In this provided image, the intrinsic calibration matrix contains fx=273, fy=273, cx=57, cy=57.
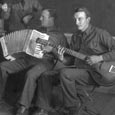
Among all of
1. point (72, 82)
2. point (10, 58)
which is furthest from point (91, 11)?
point (72, 82)

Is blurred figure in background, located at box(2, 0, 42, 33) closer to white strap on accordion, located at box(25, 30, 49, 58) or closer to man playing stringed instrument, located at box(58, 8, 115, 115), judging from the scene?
white strap on accordion, located at box(25, 30, 49, 58)

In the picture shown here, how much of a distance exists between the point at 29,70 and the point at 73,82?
1.83 ft

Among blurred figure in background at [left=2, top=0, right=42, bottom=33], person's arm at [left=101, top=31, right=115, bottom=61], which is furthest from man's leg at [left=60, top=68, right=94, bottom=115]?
blurred figure in background at [left=2, top=0, right=42, bottom=33]

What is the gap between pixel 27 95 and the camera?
2859mm

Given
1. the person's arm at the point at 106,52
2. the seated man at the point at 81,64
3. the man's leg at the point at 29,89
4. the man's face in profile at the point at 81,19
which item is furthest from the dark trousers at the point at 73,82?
the man's face in profile at the point at 81,19

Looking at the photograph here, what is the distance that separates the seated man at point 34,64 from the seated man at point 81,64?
0.34 feet

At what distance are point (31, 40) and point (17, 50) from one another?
22 centimetres

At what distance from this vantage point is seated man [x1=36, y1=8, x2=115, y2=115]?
2604 mm

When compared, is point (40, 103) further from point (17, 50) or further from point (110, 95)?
point (110, 95)

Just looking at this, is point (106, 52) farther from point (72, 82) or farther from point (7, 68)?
point (7, 68)

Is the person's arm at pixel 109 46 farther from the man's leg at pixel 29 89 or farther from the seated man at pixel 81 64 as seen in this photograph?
the man's leg at pixel 29 89

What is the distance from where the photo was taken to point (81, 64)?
9.05ft

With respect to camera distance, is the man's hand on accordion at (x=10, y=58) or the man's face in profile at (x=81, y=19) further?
the man's hand on accordion at (x=10, y=58)

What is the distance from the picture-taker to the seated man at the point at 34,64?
9.39 ft
